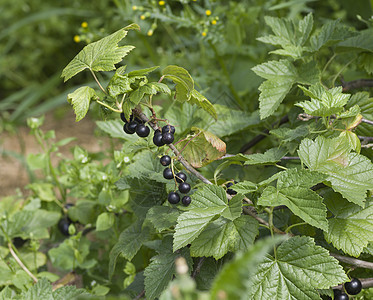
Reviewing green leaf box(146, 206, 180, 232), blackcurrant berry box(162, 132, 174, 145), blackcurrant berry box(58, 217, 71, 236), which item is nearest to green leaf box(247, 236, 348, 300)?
green leaf box(146, 206, 180, 232)

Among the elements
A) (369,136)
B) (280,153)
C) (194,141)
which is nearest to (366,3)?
(369,136)

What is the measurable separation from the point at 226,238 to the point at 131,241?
0.37m

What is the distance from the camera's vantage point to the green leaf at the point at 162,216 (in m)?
1.20

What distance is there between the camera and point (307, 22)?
1.62 m

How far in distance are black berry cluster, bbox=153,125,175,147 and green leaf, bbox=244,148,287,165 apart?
25 cm

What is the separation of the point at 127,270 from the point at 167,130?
0.71m

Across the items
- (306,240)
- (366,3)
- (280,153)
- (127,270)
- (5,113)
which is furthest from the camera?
(5,113)

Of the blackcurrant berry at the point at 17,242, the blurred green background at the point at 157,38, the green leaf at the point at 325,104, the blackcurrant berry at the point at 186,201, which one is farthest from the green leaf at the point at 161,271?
the blackcurrant berry at the point at 17,242

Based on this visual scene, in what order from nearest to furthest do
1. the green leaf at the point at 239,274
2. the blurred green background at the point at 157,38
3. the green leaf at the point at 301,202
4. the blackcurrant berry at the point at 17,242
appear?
the green leaf at the point at 239,274 → the green leaf at the point at 301,202 → the blackcurrant berry at the point at 17,242 → the blurred green background at the point at 157,38

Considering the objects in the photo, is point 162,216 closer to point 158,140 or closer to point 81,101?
point 158,140

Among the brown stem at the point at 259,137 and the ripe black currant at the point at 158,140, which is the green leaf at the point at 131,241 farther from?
the brown stem at the point at 259,137

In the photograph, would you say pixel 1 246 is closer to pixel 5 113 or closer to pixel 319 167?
pixel 319 167

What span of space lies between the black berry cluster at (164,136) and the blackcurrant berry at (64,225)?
3.27ft

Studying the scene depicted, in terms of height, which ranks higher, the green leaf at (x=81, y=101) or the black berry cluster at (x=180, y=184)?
the green leaf at (x=81, y=101)
